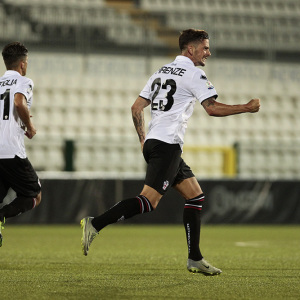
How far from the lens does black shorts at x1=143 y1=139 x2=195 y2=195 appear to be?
539cm

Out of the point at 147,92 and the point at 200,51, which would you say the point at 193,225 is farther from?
the point at 200,51

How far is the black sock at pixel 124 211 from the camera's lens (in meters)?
5.32

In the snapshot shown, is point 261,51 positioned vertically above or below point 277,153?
above

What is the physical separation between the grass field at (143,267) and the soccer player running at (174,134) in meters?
0.39

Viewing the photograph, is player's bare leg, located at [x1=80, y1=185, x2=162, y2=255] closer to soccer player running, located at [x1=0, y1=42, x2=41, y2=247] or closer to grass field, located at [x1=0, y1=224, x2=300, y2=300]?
grass field, located at [x1=0, y1=224, x2=300, y2=300]

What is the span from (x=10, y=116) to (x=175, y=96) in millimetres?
1463

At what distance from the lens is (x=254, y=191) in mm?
13531

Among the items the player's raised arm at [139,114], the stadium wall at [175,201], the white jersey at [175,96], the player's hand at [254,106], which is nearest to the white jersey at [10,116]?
the player's raised arm at [139,114]

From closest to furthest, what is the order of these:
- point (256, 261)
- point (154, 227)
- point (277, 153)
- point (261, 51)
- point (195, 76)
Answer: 1. point (195, 76)
2. point (256, 261)
3. point (154, 227)
4. point (277, 153)
5. point (261, 51)

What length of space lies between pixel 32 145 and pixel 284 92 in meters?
6.39

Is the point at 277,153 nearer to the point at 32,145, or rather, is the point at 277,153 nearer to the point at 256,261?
the point at 32,145

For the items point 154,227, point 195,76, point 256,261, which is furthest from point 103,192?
point 195,76

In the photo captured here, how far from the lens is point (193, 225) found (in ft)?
18.7

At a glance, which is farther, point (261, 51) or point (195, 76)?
point (261, 51)
